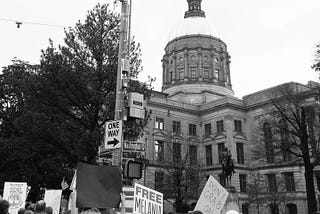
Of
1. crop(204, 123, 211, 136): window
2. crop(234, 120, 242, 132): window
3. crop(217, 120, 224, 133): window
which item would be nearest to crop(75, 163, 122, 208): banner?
crop(217, 120, 224, 133): window

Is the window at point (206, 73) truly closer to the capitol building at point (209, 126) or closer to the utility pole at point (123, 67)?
the capitol building at point (209, 126)

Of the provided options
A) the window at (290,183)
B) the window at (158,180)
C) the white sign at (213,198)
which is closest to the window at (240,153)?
the window at (290,183)

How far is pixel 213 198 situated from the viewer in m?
8.84

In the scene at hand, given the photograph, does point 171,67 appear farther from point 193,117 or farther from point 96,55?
point 96,55

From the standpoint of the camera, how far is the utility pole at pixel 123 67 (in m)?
11.0

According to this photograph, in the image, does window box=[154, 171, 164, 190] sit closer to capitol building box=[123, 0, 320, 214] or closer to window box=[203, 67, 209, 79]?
capitol building box=[123, 0, 320, 214]

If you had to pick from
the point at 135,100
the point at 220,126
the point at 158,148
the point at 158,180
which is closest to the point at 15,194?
the point at 135,100

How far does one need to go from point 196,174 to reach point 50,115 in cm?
2736

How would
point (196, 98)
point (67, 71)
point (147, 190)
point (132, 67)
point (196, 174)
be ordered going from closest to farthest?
point (147, 190)
point (67, 71)
point (132, 67)
point (196, 174)
point (196, 98)

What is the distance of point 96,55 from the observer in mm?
23328

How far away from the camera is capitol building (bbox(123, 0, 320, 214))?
56.0 metres

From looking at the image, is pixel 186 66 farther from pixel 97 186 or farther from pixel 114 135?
pixel 97 186

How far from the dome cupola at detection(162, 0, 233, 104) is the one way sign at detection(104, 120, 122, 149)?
63505 millimetres

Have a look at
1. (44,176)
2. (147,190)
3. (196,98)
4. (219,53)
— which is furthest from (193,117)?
(147,190)
